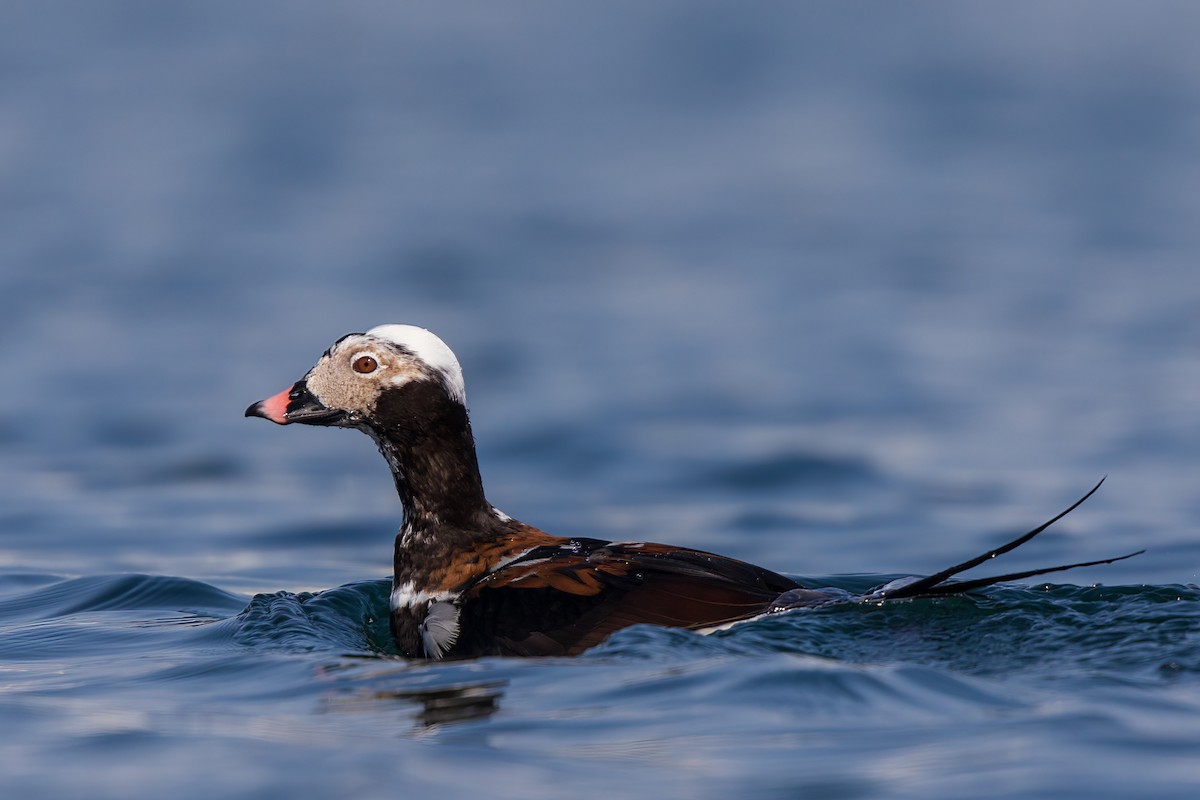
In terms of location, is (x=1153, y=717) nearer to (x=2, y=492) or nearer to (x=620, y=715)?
(x=620, y=715)

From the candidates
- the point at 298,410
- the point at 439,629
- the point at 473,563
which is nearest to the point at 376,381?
the point at 298,410

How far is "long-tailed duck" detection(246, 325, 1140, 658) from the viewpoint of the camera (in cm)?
645

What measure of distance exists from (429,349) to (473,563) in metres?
0.91

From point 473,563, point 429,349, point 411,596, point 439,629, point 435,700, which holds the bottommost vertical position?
point 435,700

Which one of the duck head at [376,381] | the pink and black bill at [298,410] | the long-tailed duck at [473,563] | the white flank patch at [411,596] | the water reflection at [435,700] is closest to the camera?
the water reflection at [435,700]

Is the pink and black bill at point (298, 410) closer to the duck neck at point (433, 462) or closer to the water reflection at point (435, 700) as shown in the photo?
the duck neck at point (433, 462)

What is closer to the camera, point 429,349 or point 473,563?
point 473,563

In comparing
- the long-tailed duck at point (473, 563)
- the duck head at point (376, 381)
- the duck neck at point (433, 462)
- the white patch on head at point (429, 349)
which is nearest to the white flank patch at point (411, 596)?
the long-tailed duck at point (473, 563)

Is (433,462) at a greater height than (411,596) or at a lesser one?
greater

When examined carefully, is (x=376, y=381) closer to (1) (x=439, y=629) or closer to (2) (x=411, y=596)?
(2) (x=411, y=596)

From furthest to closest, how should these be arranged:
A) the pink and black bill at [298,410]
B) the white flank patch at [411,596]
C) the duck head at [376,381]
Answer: the pink and black bill at [298,410] < the duck head at [376,381] < the white flank patch at [411,596]

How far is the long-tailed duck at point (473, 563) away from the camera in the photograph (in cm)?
645

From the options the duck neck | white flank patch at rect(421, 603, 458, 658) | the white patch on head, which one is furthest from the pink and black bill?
white flank patch at rect(421, 603, 458, 658)

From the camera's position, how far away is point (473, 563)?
7.06 meters
